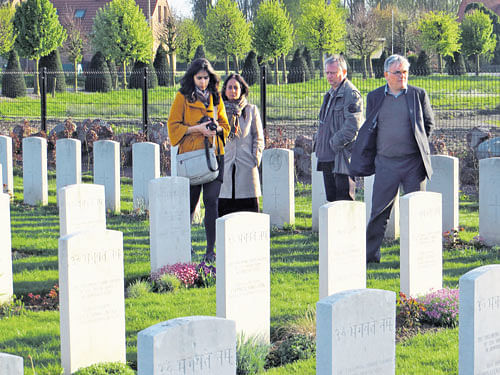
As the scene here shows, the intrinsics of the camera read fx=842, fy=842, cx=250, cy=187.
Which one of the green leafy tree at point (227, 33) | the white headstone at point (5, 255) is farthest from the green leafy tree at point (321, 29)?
the white headstone at point (5, 255)

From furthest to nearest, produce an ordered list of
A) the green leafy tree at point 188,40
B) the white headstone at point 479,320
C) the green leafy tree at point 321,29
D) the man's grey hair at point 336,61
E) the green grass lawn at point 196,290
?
1. the green leafy tree at point 188,40
2. the green leafy tree at point 321,29
3. the man's grey hair at point 336,61
4. the green grass lawn at point 196,290
5. the white headstone at point 479,320

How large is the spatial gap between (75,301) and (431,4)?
7153 centimetres

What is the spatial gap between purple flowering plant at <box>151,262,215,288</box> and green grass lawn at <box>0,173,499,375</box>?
0.21 metres

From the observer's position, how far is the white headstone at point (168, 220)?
25.3 ft

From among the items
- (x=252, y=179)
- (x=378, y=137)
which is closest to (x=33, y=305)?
(x=252, y=179)

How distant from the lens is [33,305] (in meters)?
7.16

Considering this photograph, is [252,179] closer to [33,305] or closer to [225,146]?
[225,146]

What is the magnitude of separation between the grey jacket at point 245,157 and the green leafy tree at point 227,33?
3221cm

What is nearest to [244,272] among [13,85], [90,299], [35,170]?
[90,299]

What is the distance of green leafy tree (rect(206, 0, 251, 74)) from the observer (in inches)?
1609

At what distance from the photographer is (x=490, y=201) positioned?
939cm

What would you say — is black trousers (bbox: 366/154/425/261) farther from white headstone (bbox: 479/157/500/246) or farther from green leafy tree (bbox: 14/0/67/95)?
green leafy tree (bbox: 14/0/67/95)

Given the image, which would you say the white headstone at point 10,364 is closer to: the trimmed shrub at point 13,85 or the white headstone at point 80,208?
the white headstone at point 80,208

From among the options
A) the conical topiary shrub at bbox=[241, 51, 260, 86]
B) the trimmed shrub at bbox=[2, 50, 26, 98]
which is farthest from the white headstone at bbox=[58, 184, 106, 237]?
the conical topiary shrub at bbox=[241, 51, 260, 86]
